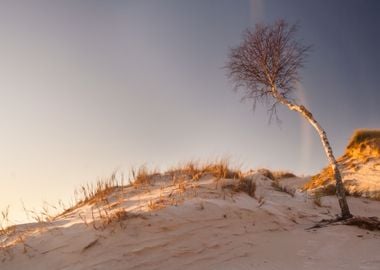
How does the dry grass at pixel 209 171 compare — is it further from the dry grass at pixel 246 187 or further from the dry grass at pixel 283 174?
the dry grass at pixel 283 174

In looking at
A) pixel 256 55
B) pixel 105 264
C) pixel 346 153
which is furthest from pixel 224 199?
pixel 346 153

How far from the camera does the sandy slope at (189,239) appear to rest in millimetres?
5047

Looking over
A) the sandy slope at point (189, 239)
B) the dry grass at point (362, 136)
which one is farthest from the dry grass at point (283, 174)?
the sandy slope at point (189, 239)

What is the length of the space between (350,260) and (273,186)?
600 cm

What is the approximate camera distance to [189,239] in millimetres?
5605

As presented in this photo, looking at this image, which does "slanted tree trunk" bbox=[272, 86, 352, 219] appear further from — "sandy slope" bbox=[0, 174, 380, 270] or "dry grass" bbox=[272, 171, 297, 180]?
"dry grass" bbox=[272, 171, 297, 180]

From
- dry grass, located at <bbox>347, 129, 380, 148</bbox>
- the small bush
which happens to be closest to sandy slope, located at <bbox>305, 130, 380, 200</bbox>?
dry grass, located at <bbox>347, 129, 380, 148</bbox>

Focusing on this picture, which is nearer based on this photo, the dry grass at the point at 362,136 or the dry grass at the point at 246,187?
the dry grass at the point at 246,187

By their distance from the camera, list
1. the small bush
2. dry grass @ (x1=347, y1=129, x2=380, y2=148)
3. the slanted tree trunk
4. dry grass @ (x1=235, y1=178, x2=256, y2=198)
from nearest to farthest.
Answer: dry grass @ (x1=235, y1=178, x2=256, y2=198)
the slanted tree trunk
the small bush
dry grass @ (x1=347, y1=129, x2=380, y2=148)

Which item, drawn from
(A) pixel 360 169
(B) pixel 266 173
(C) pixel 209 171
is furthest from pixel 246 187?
(A) pixel 360 169

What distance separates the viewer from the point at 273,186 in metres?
11.1

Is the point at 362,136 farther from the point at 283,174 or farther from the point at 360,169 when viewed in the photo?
the point at 283,174

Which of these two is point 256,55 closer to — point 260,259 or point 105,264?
point 260,259

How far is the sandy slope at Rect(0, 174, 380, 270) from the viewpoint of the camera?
5047mm
